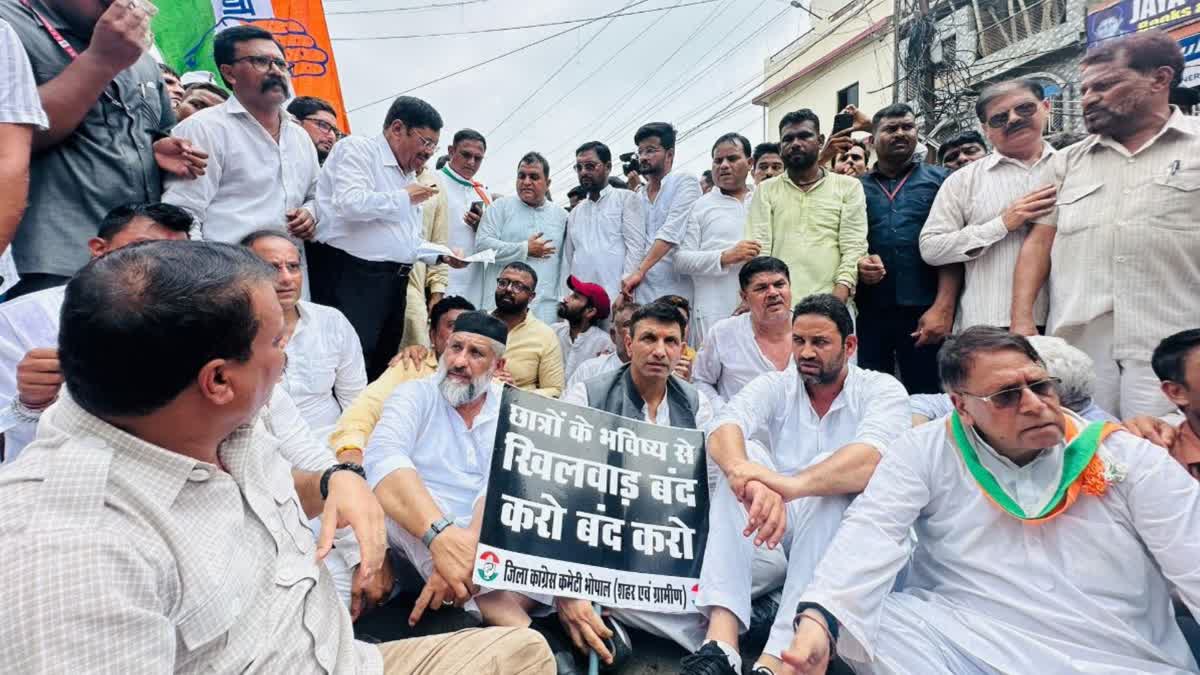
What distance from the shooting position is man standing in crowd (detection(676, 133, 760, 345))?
5.37 meters

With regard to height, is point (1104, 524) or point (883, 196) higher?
point (883, 196)

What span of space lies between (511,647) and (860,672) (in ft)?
4.41

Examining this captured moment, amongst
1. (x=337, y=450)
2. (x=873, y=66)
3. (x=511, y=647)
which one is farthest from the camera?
(x=873, y=66)

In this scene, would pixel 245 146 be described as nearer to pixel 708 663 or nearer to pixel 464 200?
pixel 464 200

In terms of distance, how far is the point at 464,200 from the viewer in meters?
6.31

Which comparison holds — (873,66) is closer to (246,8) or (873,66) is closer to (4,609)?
(246,8)

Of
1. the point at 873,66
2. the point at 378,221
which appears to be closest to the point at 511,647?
the point at 378,221

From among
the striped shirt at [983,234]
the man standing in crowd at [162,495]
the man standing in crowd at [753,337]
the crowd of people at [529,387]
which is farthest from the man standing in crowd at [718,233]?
the man standing in crowd at [162,495]

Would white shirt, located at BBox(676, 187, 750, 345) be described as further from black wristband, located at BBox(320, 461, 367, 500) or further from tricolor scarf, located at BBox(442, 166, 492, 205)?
black wristband, located at BBox(320, 461, 367, 500)

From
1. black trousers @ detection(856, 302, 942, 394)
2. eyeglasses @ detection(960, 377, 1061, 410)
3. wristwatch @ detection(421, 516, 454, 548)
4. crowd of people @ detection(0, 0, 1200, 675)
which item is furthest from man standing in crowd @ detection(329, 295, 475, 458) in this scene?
black trousers @ detection(856, 302, 942, 394)

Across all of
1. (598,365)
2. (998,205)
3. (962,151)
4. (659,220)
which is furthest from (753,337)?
(962,151)

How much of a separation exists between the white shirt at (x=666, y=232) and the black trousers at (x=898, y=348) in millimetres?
1605

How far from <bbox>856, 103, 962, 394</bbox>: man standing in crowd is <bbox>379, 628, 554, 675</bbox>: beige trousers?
3331 millimetres

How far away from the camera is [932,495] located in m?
2.46
